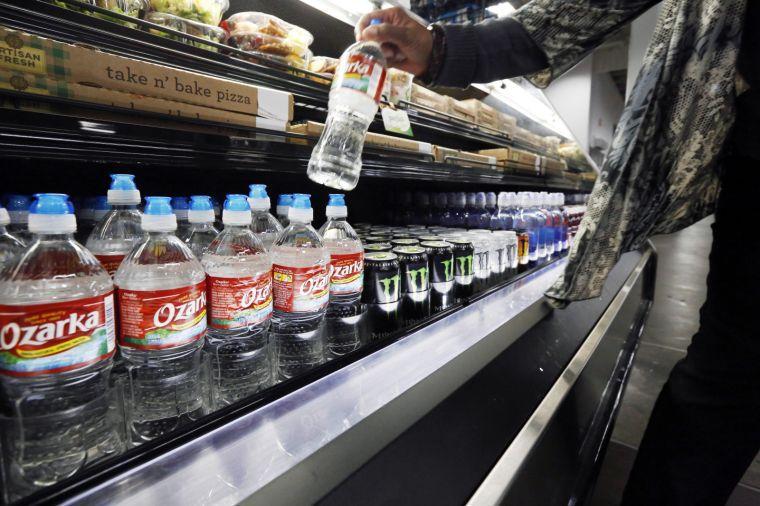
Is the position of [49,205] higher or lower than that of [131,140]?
lower

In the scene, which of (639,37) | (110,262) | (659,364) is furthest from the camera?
(639,37)

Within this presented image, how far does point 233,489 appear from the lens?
22.9 inches

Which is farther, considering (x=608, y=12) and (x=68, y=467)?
(x=608, y=12)

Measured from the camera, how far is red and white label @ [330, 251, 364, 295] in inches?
45.9

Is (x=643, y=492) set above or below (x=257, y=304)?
below

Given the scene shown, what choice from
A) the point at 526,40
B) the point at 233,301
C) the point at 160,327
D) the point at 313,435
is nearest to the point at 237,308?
the point at 233,301

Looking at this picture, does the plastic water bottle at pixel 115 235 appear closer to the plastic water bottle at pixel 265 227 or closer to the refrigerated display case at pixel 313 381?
the refrigerated display case at pixel 313 381

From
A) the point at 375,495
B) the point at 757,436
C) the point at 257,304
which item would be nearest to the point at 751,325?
the point at 757,436

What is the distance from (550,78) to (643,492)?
4.02 feet

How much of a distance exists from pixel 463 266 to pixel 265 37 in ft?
3.51

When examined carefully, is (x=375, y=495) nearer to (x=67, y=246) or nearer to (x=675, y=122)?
(x=67, y=246)

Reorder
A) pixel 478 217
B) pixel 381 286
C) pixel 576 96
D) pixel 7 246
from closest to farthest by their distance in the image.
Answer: pixel 7 246 < pixel 381 286 < pixel 478 217 < pixel 576 96

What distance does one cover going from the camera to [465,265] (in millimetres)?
1622

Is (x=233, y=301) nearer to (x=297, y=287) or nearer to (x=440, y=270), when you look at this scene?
(x=297, y=287)
